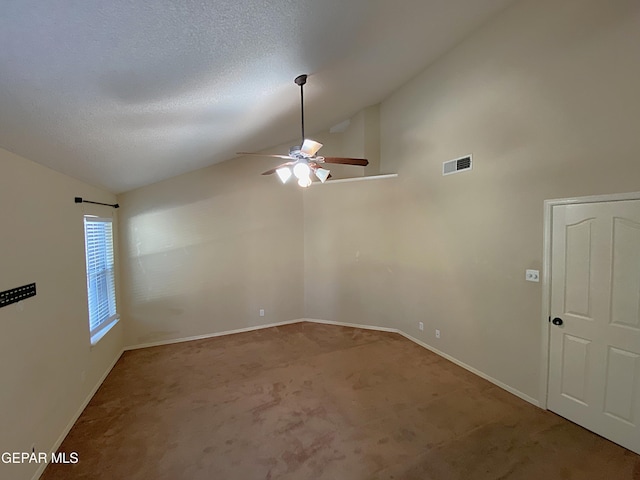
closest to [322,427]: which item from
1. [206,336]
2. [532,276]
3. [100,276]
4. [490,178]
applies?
[532,276]

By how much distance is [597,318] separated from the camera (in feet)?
8.32

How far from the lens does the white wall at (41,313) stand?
1.92 meters

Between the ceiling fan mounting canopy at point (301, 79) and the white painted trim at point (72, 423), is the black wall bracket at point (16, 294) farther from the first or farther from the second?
the ceiling fan mounting canopy at point (301, 79)

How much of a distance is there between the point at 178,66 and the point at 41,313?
2.26 m

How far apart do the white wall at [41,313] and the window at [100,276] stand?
14.7 inches

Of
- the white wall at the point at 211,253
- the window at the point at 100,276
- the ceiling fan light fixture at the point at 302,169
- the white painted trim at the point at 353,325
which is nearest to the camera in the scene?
the ceiling fan light fixture at the point at 302,169

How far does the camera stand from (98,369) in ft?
11.3

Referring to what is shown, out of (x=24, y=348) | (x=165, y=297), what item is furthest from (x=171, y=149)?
(x=165, y=297)

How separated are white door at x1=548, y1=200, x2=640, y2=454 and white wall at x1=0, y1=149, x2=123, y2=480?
4.50 meters

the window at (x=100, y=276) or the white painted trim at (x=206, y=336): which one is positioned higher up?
the window at (x=100, y=276)

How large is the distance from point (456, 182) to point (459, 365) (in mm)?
2442

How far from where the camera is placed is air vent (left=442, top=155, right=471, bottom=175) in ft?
11.7

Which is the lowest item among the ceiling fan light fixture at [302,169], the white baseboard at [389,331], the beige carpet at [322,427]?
the beige carpet at [322,427]

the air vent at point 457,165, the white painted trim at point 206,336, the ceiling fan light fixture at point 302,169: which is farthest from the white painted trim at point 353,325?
the ceiling fan light fixture at point 302,169
